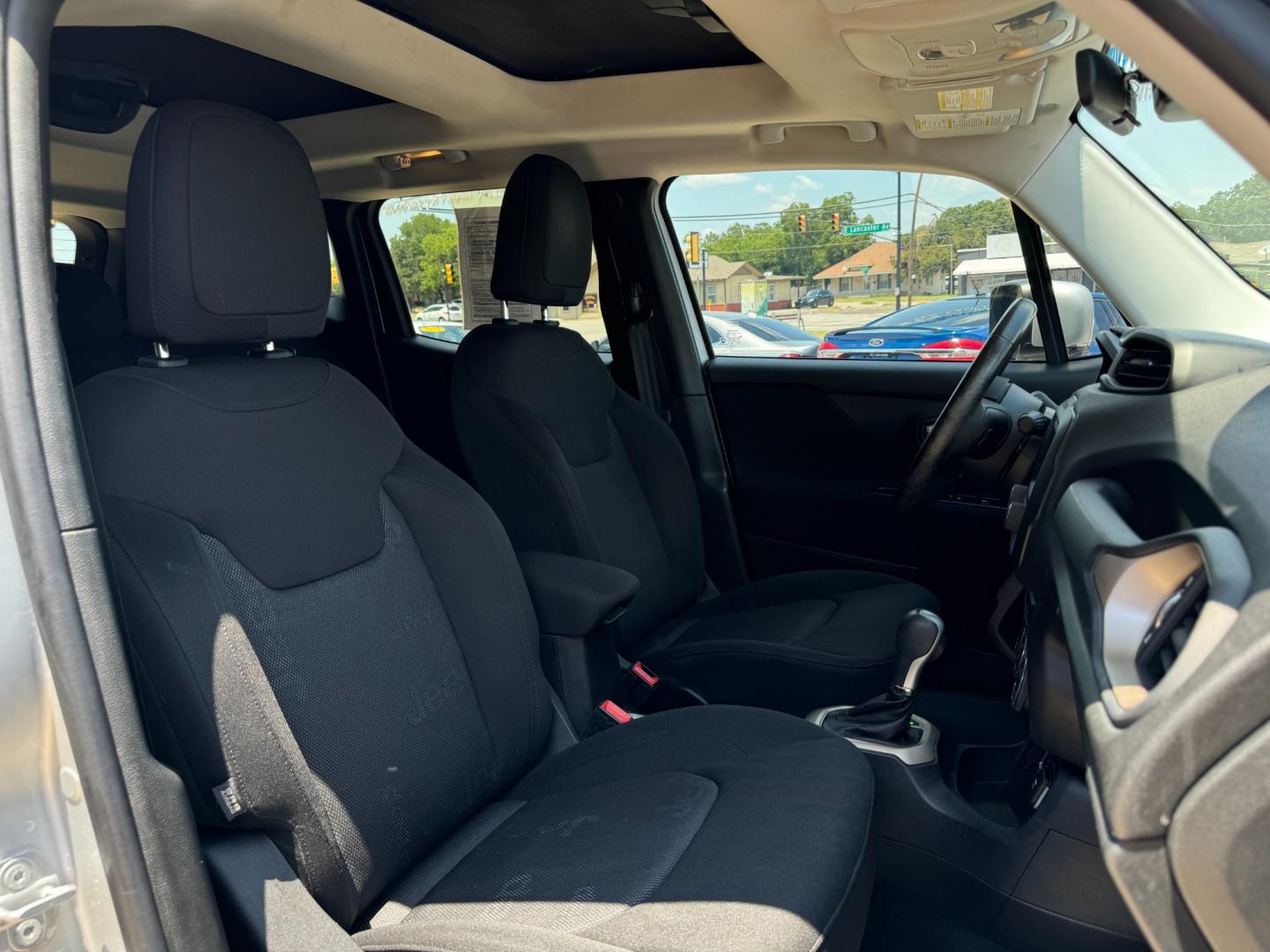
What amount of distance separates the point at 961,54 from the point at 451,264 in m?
1.90

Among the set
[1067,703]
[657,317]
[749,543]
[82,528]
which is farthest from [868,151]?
[82,528]

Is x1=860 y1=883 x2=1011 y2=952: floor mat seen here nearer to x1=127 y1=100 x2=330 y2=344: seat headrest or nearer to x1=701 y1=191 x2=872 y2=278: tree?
x1=127 y1=100 x2=330 y2=344: seat headrest

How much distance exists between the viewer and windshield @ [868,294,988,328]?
9.08 feet

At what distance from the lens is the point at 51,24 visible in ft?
3.41

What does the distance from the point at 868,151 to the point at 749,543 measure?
119cm

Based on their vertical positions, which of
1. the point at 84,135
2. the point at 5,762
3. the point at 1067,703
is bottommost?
the point at 1067,703

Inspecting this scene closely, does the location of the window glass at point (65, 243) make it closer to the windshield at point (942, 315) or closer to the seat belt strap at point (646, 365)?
the seat belt strap at point (646, 365)

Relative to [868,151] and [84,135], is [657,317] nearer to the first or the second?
[868,151]

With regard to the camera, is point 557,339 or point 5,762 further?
point 557,339

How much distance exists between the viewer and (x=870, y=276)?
2.84m

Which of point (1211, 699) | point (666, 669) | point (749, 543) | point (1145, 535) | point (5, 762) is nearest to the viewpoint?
point (1211, 699)

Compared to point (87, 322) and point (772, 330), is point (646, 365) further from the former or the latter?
point (87, 322)

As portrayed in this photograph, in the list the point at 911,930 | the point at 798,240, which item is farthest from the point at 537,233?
the point at 911,930

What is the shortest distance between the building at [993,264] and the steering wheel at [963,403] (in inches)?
26.4
